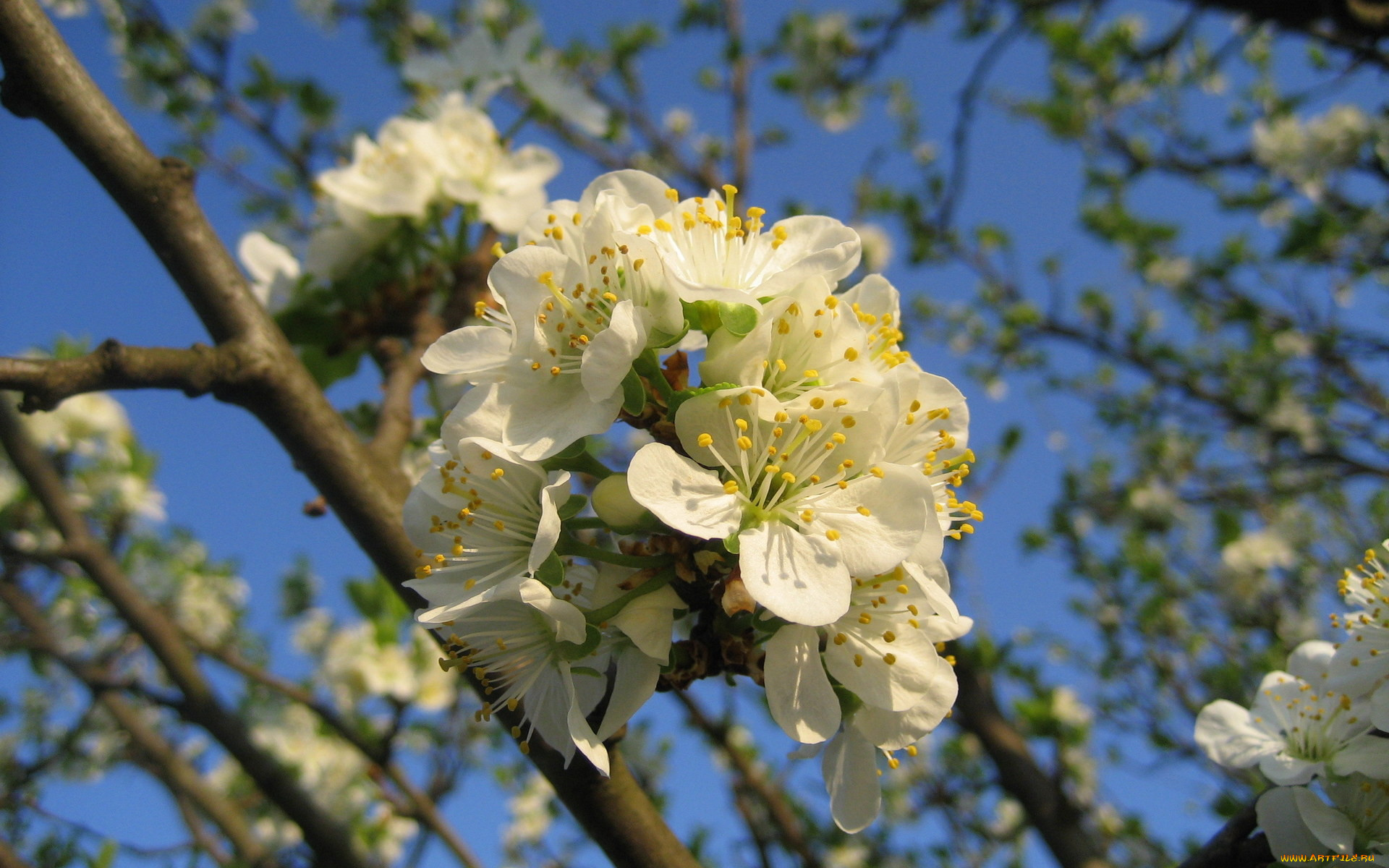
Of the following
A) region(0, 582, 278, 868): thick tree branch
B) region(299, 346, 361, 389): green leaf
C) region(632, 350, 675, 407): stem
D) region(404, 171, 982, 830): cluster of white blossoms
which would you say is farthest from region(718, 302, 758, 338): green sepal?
region(0, 582, 278, 868): thick tree branch

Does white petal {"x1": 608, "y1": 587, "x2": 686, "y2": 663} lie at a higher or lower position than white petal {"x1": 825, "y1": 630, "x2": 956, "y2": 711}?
higher

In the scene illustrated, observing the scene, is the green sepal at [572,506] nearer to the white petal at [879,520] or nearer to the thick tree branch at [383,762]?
the white petal at [879,520]

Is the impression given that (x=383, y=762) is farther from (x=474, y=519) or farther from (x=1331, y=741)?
(x=1331, y=741)

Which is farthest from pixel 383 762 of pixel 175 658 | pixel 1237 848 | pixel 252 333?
pixel 1237 848

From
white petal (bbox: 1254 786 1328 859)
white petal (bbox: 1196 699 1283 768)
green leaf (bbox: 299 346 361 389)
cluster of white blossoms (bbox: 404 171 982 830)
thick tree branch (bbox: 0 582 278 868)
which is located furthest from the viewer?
thick tree branch (bbox: 0 582 278 868)

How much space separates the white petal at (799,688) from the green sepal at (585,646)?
0.83 feet

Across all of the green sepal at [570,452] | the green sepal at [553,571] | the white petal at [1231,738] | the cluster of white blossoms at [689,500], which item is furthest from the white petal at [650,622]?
the white petal at [1231,738]

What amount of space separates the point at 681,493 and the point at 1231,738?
4.30 ft

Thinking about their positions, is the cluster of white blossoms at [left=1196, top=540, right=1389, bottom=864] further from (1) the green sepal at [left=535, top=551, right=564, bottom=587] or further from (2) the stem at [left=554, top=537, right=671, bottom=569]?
(1) the green sepal at [left=535, top=551, right=564, bottom=587]

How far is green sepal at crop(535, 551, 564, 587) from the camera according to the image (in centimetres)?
120

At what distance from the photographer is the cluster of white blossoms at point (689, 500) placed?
1.18 metres

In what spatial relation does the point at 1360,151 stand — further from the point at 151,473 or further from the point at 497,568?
the point at 151,473

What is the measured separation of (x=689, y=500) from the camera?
1177 mm

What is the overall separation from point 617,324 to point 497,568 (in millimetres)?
480
